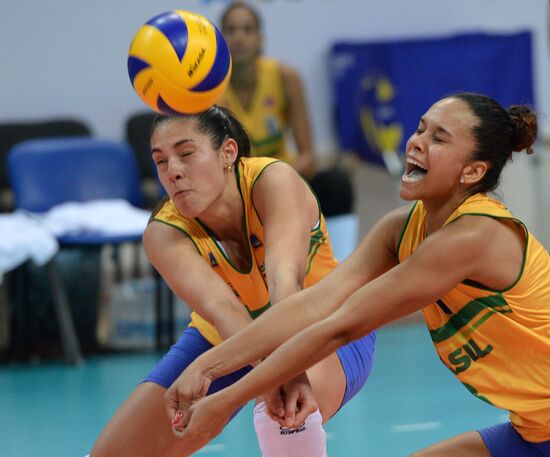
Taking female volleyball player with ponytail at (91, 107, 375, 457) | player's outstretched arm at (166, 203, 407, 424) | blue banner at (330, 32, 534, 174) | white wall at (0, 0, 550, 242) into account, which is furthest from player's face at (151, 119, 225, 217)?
blue banner at (330, 32, 534, 174)

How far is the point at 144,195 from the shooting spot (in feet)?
19.2

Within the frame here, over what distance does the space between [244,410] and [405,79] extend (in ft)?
9.54

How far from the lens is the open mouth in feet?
6.87

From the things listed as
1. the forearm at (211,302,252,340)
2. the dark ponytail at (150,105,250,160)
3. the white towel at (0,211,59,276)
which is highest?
the dark ponytail at (150,105,250,160)

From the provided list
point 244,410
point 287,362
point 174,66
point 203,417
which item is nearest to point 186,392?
point 203,417

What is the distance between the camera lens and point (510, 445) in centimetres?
221

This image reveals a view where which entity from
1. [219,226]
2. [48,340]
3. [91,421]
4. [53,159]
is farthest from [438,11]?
[219,226]

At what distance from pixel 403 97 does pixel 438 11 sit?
0.91 metres

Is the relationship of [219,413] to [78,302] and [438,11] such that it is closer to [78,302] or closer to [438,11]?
[78,302]

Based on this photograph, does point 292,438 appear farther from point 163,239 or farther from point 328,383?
point 163,239

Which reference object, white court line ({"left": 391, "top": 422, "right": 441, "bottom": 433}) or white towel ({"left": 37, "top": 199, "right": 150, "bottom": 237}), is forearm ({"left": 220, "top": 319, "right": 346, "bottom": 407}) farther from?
white towel ({"left": 37, "top": 199, "right": 150, "bottom": 237})

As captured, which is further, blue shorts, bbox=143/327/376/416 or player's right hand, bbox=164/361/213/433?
blue shorts, bbox=143/327/376/416

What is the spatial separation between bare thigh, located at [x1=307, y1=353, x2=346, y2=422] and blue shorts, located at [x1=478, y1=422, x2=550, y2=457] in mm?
419

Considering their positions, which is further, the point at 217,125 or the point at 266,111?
the point at 266,111
